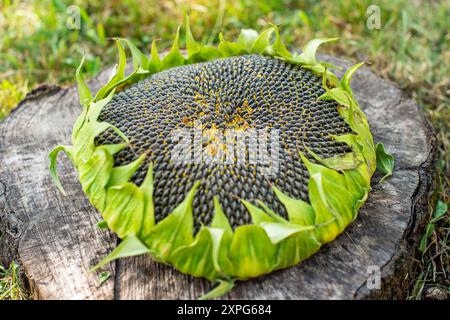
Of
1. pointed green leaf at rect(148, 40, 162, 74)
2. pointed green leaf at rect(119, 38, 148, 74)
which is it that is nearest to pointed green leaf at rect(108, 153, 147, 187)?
pointed green leaf at rect(119, 38, 148, 74)

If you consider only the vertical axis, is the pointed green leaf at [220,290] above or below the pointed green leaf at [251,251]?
below

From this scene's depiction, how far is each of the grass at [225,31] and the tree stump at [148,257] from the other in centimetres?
99

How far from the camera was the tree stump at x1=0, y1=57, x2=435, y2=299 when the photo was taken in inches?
91.1

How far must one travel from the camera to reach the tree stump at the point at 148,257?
7.59 feet

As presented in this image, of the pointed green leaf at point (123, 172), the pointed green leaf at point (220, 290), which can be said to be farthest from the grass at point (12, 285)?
the pointed green leaf at point (220, 290)

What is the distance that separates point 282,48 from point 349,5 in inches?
82.0

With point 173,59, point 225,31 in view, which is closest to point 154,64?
point 173,59

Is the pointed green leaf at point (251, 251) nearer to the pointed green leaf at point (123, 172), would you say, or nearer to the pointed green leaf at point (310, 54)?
the pointed green leaf at point (123, 172)

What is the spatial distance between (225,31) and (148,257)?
2.68 metres

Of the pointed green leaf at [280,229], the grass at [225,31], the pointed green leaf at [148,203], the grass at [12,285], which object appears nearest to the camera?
the pointed green leaf at [280,229]

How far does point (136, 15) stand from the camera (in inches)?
189

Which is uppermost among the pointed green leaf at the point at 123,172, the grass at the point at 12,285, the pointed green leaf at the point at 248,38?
the pointed green leaf at the point at 248,38
